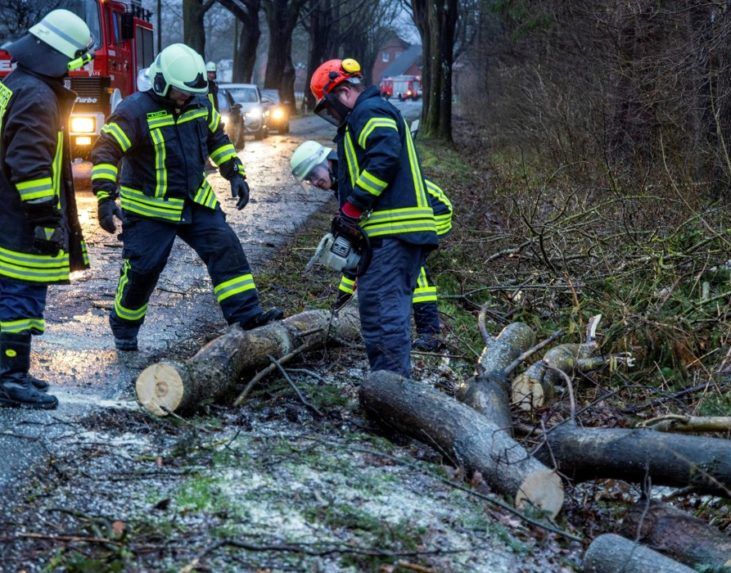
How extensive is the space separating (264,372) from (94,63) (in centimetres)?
1017

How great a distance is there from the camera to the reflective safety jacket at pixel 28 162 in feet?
15.2

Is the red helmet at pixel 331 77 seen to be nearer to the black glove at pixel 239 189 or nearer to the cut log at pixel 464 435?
the black glove at pixel 239 189

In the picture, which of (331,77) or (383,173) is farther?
(331,77)

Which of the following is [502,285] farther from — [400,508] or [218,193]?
[218,193]

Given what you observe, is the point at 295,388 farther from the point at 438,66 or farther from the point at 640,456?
the point at 438,66

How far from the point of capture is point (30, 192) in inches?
183

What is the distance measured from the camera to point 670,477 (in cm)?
412

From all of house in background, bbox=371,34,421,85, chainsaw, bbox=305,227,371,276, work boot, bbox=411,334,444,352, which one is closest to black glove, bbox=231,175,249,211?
chainsaw, bbox=305,227,371,276

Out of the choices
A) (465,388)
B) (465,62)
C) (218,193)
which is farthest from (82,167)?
(465,62)

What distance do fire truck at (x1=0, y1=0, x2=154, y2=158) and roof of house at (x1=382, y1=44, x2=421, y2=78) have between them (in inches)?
3966

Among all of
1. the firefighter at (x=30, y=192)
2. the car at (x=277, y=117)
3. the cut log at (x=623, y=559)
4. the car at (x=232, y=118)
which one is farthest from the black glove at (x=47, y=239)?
the car at (x=277, y=117)

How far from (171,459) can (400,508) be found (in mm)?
1029

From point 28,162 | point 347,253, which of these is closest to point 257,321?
point 347,253

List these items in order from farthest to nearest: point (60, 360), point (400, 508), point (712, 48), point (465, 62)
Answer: point (465, 62), point (712, 48), point (60, 360), point (400, 508)
